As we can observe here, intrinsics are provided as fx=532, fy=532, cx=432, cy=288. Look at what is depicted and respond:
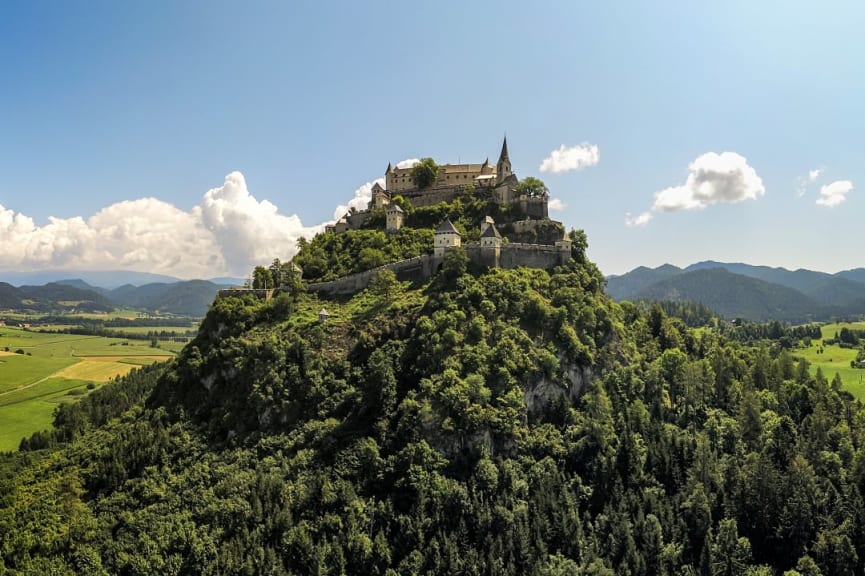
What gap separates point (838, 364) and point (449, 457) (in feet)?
429

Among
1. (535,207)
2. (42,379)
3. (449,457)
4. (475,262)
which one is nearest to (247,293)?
(475,262)

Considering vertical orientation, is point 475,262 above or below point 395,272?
above

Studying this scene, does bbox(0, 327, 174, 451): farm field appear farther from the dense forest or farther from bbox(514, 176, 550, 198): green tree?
bbox(514, 176, 550, 198): green tree

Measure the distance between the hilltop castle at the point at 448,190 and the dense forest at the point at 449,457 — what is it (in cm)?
1767

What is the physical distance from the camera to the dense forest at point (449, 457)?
5734cm

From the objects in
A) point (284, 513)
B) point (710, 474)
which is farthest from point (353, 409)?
point (710, 474)

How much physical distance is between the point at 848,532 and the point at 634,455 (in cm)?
2209

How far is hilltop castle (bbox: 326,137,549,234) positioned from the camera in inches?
3848

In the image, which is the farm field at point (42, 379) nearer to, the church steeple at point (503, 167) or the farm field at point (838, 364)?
the church steeple at point (503, 167)

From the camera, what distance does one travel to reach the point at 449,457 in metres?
63.5

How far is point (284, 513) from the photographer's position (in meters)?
58.7

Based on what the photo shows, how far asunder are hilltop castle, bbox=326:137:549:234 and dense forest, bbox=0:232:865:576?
17675 millimetres

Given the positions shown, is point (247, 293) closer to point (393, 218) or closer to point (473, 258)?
point (393, 218)

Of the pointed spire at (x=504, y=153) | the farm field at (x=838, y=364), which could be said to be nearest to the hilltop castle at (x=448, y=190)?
the pointed spire at (x=504, y=153)
